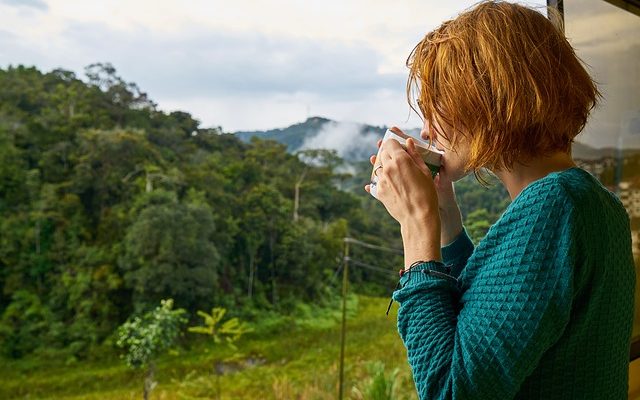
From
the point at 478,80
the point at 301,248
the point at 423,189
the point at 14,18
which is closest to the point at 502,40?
the point at 478,80

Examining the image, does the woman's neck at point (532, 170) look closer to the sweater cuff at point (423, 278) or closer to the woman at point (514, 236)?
the woman at point (514, 236)

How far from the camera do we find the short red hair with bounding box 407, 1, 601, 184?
1.85 ft

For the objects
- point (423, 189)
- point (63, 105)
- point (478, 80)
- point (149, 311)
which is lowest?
point (149, 311)

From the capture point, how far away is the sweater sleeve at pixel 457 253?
2.47 ft

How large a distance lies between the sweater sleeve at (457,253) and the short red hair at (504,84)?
169 mm

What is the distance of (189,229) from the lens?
5.49 meters

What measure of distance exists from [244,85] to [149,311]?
2.32 meters

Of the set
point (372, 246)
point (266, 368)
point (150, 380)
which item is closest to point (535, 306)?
point (150, 380)

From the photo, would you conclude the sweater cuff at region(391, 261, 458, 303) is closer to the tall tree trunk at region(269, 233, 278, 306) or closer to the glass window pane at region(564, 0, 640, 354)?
the glass window pane at region(564, 0, 640, 354)

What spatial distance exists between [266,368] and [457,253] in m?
4.91

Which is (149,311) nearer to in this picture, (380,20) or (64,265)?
(64,265)

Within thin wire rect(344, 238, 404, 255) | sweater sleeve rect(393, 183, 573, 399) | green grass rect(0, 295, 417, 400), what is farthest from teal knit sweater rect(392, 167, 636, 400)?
thin wire rect(344, 238, 404, 255)

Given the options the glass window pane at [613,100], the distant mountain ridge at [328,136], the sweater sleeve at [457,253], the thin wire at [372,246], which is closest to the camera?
the sweater sleeve at [457,253]

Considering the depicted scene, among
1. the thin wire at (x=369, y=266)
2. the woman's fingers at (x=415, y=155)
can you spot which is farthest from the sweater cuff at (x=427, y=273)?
the thin wire at (x=369, y=266)
